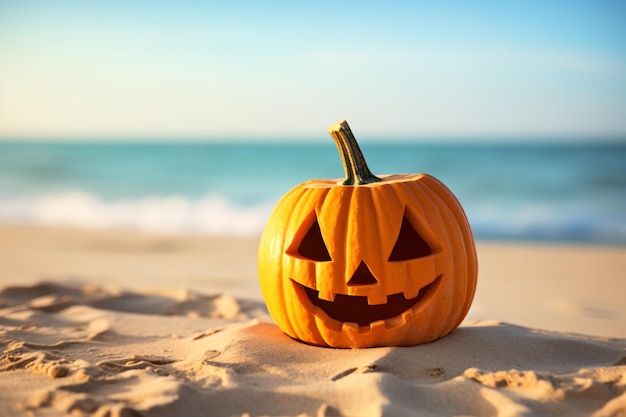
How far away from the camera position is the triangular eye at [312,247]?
333 centimetres

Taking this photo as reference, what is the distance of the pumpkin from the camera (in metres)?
3.13

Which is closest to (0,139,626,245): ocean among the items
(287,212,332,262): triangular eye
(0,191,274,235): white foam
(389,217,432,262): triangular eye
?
(0,191,274,235): white foam

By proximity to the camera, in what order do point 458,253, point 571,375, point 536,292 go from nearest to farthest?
point 571,375, point 458,253, point 536,292

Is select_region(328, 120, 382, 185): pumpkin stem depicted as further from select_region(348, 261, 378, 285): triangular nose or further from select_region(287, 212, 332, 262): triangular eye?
select_region(348, 261, 378, 285): triangular nose

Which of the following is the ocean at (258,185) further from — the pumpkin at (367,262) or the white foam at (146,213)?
the pumpkin at (367,262)

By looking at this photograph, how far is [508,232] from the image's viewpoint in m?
12.1

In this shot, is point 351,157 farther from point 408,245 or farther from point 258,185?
point 258,185

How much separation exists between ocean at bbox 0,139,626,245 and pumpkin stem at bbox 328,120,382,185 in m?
8.44

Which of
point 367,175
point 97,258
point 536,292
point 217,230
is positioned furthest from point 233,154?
point 367,175

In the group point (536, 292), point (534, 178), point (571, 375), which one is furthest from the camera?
point (534, 178)

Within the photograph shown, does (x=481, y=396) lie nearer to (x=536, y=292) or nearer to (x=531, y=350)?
(x=531, y=350)

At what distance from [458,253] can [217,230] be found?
388 inches

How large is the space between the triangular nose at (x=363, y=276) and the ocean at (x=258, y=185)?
861 centimetres

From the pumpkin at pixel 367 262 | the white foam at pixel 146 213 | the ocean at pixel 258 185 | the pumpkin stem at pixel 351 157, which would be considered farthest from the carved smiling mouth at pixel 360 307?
the white foam at pixel 146 213
